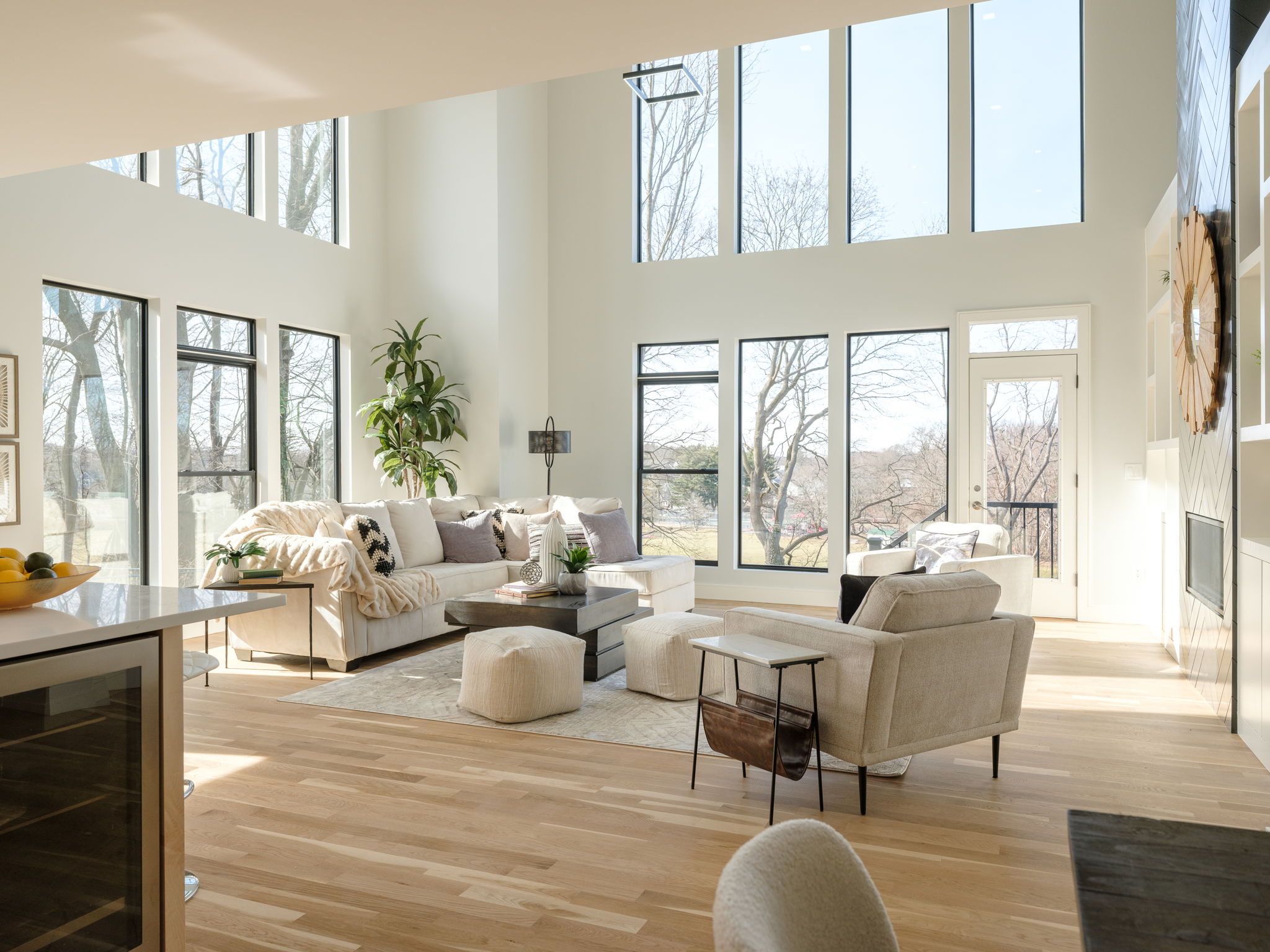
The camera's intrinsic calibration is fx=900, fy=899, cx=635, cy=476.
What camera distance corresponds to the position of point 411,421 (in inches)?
301

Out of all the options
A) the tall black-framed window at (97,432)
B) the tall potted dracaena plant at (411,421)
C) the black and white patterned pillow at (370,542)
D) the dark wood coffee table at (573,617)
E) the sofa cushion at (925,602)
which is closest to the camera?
the sofa cushion at (925,602)

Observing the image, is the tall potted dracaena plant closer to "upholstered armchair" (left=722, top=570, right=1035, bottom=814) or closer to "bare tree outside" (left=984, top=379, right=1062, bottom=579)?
"bare tree outside" (left=984, top=379, right=1062, bottom=579)

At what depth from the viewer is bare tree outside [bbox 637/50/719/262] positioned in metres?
8.11

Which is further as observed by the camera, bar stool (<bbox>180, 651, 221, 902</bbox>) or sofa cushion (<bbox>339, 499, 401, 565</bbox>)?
sofa cushion (<bbox>339, 499, 401, 565</bbox>)

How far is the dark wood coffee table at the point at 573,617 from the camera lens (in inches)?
188

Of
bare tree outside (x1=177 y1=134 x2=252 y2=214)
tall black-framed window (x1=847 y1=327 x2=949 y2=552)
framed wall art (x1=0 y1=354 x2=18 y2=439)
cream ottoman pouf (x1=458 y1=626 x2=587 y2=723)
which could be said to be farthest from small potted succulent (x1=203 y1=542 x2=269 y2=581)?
tall black-framed window (x1=847 y1=327 x2=949 y2=552)

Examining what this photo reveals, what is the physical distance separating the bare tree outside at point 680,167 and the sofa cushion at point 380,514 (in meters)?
3.56

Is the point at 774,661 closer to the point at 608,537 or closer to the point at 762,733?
the point at 762,733

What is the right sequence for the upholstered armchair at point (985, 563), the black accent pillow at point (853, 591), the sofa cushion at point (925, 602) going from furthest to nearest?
the upholstered armchair at point (985, 563), the black accent pillow at point (853, 591), the sofa cushion at point (925, 602)

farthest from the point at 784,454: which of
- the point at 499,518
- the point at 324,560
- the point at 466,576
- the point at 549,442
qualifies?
the point at 324,560

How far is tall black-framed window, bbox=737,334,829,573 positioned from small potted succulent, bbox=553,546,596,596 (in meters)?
3.01

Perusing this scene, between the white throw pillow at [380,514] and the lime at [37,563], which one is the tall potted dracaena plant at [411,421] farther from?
the lime at [37,563]

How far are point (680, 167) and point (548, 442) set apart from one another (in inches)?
112

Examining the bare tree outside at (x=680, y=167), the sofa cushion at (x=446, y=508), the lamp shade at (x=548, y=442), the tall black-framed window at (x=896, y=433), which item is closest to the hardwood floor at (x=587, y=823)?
the sofa cushion at (x=446, y=508)
